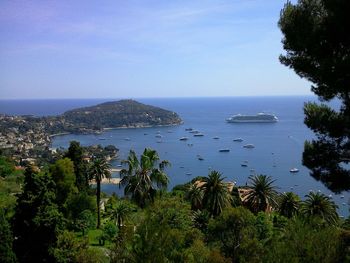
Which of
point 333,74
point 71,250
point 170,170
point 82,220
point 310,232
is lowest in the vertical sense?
point 170,170

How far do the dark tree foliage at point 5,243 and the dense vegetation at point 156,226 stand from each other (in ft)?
0.12

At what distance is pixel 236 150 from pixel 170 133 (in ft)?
145

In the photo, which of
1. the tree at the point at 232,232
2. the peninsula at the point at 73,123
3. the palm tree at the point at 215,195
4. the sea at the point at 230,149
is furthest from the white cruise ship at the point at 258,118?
the tree at the point at 232,232

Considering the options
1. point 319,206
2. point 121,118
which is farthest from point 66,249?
point 121,118

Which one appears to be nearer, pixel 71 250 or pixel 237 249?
pixel 237 249

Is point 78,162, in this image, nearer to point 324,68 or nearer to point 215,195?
point 215,195

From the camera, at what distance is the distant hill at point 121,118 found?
170 m

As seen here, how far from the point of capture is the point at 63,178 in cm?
2844

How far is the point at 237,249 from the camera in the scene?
46.8 ft

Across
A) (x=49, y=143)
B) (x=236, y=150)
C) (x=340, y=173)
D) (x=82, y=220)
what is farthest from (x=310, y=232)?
(x=49, y=143)

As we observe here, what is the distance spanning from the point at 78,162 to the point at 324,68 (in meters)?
26.0

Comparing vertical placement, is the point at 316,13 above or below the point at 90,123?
above

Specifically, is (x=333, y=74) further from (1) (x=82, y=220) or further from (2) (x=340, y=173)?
(1) (x=82, y=220)

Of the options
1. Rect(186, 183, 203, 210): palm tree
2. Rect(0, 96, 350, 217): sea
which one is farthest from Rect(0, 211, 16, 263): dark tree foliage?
Rect(0, 96, 350, 217): sea
